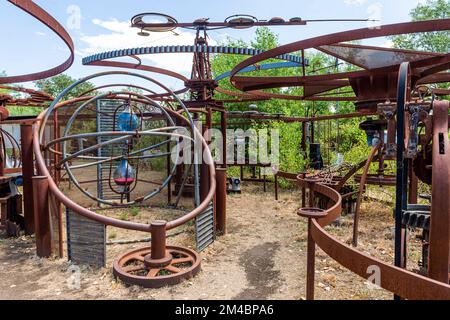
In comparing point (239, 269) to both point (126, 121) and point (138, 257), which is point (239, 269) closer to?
point (138, 257)

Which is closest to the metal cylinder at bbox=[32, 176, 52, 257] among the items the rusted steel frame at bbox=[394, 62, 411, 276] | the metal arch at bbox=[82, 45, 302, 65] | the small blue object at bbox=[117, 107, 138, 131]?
the small blue object at bbox=[117, 107, 138, 131]

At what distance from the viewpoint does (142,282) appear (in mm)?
4188

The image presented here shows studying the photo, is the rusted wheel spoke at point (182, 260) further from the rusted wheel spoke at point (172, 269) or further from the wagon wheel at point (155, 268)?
the rusted wheel spoke at point (172, 269)

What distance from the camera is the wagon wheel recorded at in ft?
13.8

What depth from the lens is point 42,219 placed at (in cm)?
518

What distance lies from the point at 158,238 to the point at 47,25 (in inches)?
121

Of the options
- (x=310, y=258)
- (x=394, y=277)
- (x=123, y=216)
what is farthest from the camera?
(x=123, y=216)

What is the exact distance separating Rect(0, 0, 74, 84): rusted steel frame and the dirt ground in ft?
10.8

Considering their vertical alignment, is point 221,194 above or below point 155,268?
above

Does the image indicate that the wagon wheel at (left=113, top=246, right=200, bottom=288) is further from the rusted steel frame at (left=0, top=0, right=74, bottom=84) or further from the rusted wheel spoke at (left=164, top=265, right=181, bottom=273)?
the rusted steel frame at (left=0, top=0, right=74, bottom=84)

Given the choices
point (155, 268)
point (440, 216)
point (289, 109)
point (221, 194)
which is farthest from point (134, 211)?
point (289, 109)

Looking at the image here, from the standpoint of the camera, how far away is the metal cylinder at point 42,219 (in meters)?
5.08

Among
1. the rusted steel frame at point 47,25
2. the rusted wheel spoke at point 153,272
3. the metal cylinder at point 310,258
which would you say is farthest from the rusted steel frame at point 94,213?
the metal cylinder at point 310,258
